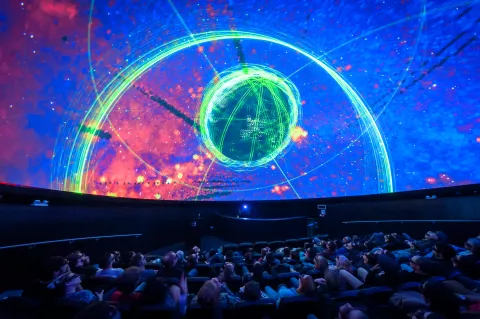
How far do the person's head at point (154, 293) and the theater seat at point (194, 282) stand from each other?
105cm

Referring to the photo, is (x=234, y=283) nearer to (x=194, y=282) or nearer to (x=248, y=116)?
(x=194, y=282)

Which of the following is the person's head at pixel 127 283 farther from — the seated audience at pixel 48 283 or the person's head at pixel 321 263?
the person's head at pixel 321 263

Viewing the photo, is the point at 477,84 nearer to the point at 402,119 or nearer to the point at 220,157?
the point at 402,119

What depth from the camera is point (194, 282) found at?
3.14 m

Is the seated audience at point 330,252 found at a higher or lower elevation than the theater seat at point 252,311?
higher

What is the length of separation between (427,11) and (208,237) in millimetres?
9306

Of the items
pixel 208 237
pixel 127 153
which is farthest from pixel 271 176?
pixel 127 153

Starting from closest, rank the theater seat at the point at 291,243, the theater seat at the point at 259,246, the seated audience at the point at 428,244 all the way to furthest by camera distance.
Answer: the seated audience at the point at 428,244 → the theater seat at the point at 259,246 → the theater seat at the point at 291,243

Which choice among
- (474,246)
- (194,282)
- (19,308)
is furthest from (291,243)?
(19,308)

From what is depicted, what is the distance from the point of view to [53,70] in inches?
224

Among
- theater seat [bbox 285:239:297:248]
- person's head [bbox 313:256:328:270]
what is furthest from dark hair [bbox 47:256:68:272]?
theater seat [bbox 285:239:297:248]

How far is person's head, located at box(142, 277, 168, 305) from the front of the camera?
6.67 ft

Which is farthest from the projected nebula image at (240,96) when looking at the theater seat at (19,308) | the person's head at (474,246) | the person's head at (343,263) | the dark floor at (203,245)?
the person's head at (343,263)

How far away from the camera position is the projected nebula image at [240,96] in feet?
18.4
